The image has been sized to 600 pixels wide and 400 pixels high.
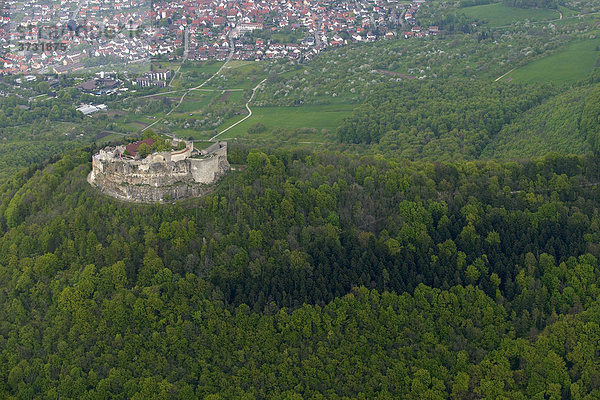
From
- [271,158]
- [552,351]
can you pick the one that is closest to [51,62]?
[271,158]

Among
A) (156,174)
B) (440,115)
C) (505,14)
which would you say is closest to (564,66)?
(440,115)

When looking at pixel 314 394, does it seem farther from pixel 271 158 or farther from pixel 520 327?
pixel 271 158

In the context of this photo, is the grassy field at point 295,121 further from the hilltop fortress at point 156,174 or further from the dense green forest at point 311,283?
the hilltop fortress at point 156,174

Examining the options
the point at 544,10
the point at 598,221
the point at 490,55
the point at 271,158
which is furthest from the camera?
the point at 544,10

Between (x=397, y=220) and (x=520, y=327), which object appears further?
(x=397, y=220)

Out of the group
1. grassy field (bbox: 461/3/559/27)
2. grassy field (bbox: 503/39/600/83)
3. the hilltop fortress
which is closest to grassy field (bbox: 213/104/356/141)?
grassy field (bbox: 503/39/600/83)

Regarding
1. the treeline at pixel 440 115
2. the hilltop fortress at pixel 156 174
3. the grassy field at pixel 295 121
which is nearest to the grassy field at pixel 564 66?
the treeline at pixel 440 115

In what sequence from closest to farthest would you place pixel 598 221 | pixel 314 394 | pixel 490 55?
pixel 314 394 < pixel 598 221 < pixel 490 55
